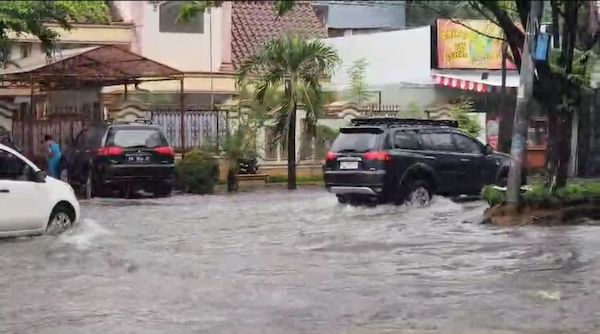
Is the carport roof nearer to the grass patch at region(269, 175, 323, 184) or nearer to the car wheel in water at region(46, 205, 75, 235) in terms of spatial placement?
the grass patch at region(269, 175, 323, 184)

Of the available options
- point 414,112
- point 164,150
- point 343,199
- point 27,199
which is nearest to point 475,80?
point 414,112

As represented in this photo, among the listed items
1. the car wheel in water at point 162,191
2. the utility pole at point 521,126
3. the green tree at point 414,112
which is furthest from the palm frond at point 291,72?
the utility pole at point 521,126

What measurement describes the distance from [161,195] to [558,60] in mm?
11266

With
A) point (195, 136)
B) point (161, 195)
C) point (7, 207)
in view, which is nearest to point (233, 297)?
point (7, 207)

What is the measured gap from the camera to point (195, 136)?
29922 mm

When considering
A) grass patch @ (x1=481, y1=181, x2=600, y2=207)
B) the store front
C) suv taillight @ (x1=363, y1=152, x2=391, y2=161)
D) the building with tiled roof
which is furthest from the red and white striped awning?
grass patch @ (x1=481, y1=181, x2=600, y2=207)

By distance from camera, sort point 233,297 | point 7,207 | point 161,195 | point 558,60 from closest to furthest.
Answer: point 233,297
point 7,207
point 558,60
point 161,195

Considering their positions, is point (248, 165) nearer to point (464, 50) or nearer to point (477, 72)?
point (464, 50)

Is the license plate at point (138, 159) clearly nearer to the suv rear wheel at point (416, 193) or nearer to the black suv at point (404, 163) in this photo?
the black suv at point (404, 163)

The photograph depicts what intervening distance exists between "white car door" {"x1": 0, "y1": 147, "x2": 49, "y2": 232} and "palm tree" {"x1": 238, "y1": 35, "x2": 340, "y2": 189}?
12.8 metres

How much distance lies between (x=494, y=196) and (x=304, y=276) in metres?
6.27

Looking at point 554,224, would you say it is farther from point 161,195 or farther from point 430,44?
point 430,44

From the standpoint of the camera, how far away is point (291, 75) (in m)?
27.8

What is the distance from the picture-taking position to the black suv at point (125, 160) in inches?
947
